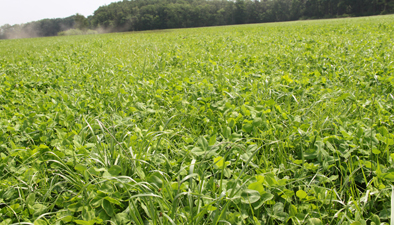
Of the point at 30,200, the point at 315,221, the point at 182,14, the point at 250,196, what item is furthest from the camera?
the point at 182,14

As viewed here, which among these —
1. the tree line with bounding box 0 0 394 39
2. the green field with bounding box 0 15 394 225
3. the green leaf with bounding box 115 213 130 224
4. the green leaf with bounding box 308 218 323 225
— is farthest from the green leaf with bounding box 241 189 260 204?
the tree line with bounding box 0 0 394 39

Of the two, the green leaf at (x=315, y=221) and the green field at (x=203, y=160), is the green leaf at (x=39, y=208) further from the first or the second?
the green leaf at (x=315, y=221)

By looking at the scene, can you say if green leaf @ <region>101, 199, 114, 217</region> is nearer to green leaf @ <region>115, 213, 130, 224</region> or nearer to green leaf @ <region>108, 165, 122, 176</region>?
green leaf @ <region>115, 213, 130, 224</region>

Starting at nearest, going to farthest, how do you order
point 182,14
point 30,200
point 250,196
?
point 250,196, point 30,200, point 182,14

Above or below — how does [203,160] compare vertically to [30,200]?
above

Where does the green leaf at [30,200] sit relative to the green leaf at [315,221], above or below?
above

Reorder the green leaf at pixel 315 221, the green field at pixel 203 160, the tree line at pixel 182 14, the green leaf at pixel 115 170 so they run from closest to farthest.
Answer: the green leaf at pixel 315 221, the green field at pixel 203 160, the green leaf at pixel 115 170, the tree line at pixel 182 14

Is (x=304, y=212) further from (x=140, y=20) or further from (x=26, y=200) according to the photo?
(x=140, y=20)

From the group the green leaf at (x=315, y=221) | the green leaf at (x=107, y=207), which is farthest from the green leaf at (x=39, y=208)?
the green leaf at (x=315, y=221)

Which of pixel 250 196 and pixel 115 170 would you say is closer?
pixel 250 196

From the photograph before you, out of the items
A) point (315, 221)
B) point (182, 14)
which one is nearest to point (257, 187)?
point (315, 221)

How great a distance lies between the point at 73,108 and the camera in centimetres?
250

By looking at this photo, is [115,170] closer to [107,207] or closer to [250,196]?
[107,207]

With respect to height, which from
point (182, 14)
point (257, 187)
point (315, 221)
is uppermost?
point (182, 14)
